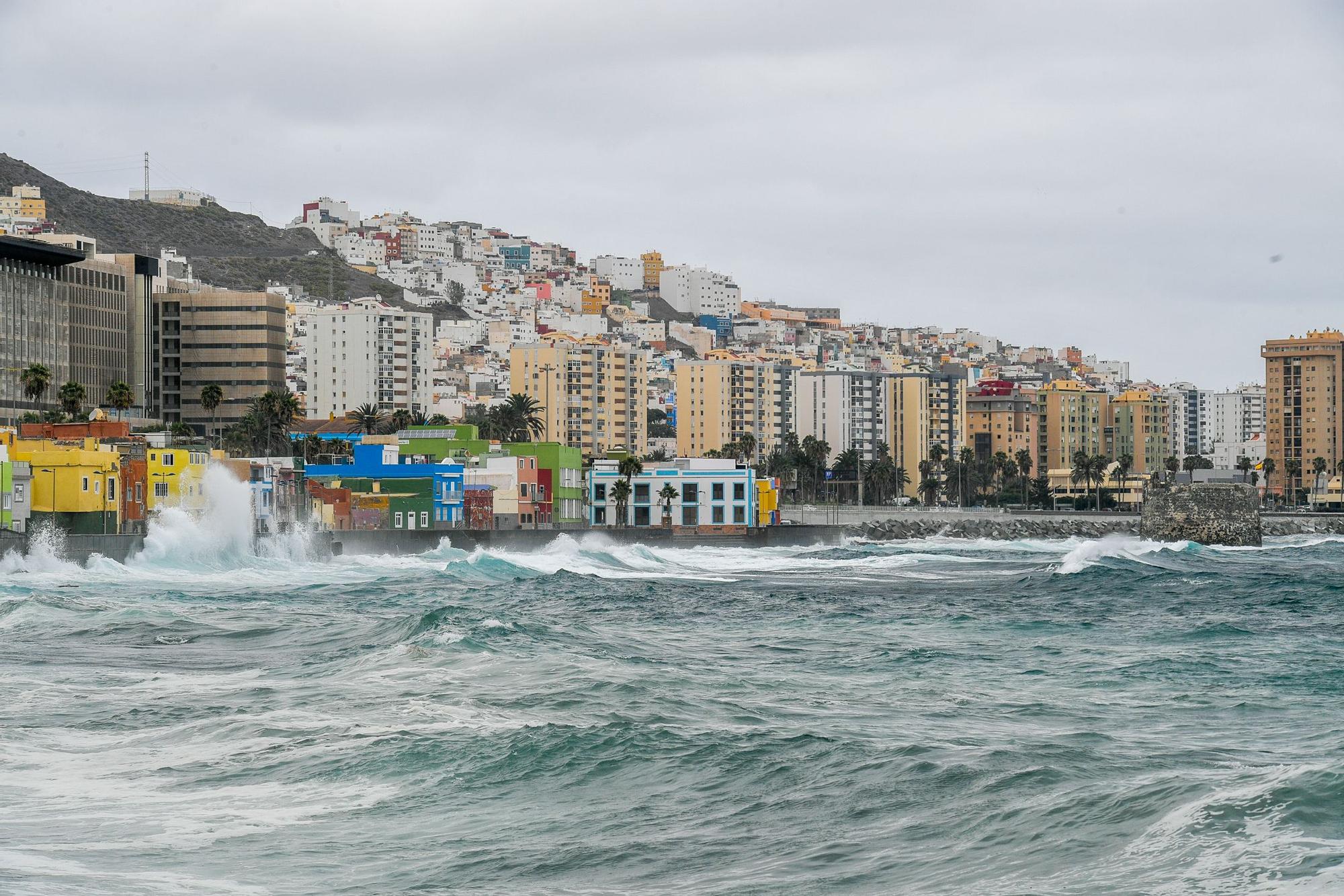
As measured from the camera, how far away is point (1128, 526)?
147000 millimetres

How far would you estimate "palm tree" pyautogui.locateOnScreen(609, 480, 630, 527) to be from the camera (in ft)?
363

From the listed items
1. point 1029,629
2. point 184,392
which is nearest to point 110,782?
point 1029,629

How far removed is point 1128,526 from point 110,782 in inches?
5365

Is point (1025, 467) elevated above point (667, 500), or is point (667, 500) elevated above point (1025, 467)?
point (1025, 467)

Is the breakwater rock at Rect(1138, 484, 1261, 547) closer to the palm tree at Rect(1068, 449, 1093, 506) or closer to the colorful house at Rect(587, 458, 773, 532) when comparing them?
the colorful house at Rect(587, 458, 773, 532)

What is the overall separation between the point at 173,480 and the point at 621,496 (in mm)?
43087

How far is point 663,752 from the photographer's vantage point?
18.9m

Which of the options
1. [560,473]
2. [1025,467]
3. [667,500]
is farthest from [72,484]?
[1025,467]

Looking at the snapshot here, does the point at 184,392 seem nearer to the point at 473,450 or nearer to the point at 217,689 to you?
the point at 473,450

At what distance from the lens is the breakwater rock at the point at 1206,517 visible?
102 metres

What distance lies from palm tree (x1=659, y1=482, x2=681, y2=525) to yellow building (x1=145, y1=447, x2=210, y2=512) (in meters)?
40.9

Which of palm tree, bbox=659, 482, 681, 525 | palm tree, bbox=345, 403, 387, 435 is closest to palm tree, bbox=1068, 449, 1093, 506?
palm tree, bbox=345, 403, 387, 435

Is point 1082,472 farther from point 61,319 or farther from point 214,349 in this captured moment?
point 61,319

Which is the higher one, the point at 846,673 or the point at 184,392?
the point at 184,392
